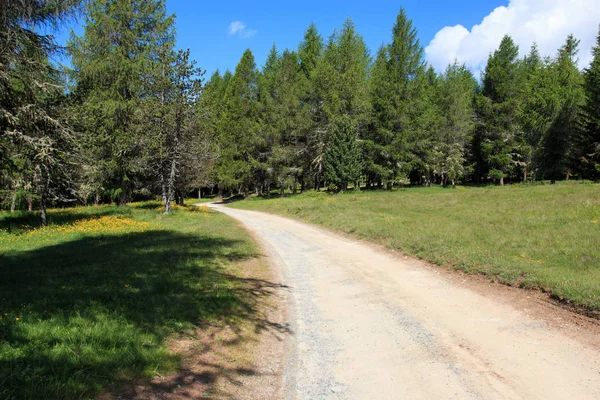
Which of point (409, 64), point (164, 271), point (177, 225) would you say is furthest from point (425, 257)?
point (409, 64)

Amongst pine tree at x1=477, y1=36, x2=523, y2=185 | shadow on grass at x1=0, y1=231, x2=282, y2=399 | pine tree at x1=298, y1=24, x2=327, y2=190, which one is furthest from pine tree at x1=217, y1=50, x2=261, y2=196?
shadow on grass at x1=0, y1=231, x2=282, y2=399

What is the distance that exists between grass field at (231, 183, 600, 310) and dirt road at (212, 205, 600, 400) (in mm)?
1317

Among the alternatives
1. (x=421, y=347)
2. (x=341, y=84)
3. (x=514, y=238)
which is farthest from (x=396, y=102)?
(x=421, y=347)

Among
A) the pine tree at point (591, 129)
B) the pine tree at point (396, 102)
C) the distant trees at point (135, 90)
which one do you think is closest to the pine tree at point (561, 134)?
the pine tree at point (591, 129)

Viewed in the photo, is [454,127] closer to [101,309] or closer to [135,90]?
[135,90]

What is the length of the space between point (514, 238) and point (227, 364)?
10.2 meters

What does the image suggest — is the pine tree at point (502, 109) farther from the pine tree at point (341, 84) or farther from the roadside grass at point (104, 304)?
the roadside grass at point (104, 304)

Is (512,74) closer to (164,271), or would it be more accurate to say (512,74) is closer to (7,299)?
(164,271)

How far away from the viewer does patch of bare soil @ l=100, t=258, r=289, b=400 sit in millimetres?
3689

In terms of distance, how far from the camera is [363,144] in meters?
42.3

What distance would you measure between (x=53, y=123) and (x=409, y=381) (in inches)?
498

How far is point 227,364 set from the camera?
448 cm

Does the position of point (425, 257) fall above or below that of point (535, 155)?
below

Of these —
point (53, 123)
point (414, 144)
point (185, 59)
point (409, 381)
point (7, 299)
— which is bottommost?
point (409, 381)
